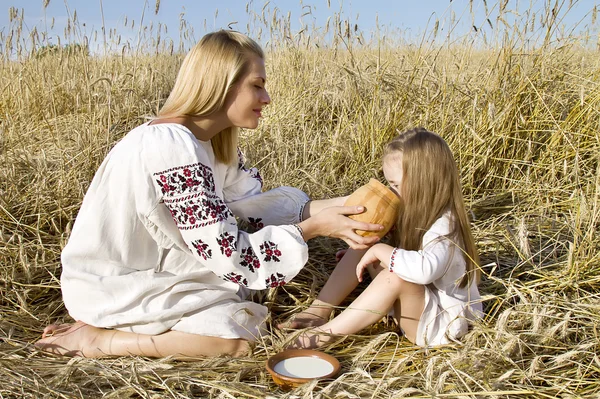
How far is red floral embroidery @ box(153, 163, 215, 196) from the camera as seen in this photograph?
1.76 meters

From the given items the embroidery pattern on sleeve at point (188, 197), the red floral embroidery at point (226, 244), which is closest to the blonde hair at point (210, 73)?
the embroidery pattern on sleeve at point (188, 197)

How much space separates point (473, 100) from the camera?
10.2 ft

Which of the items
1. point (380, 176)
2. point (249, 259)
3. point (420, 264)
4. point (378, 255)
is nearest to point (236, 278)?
point (249, 259)

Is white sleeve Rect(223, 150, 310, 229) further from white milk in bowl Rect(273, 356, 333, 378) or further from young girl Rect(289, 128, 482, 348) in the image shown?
white milk in bowl Rect(273, 356, 333, 378)

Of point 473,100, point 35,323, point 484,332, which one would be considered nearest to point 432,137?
point 484,332

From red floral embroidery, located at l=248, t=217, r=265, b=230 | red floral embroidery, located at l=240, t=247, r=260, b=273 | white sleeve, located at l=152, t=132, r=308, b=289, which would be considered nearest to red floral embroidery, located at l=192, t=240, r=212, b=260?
white sleeve, located at l=152, t=132, r=308, b=289

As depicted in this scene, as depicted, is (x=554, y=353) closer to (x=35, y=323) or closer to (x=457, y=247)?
(x=457, y=247)

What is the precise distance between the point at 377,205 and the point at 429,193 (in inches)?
8.3

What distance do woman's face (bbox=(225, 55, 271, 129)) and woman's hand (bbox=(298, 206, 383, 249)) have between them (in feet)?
1.28

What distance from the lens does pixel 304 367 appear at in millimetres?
1707

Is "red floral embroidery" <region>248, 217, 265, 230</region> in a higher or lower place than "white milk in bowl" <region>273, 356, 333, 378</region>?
higher

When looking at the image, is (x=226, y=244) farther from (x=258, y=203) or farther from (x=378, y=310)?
(x=258, y=203)

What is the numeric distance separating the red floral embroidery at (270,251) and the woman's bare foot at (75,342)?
61 cm

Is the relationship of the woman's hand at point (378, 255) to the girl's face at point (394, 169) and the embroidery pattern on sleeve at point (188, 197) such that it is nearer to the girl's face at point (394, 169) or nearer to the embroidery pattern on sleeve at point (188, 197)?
the girl's face at point (394, 169)
